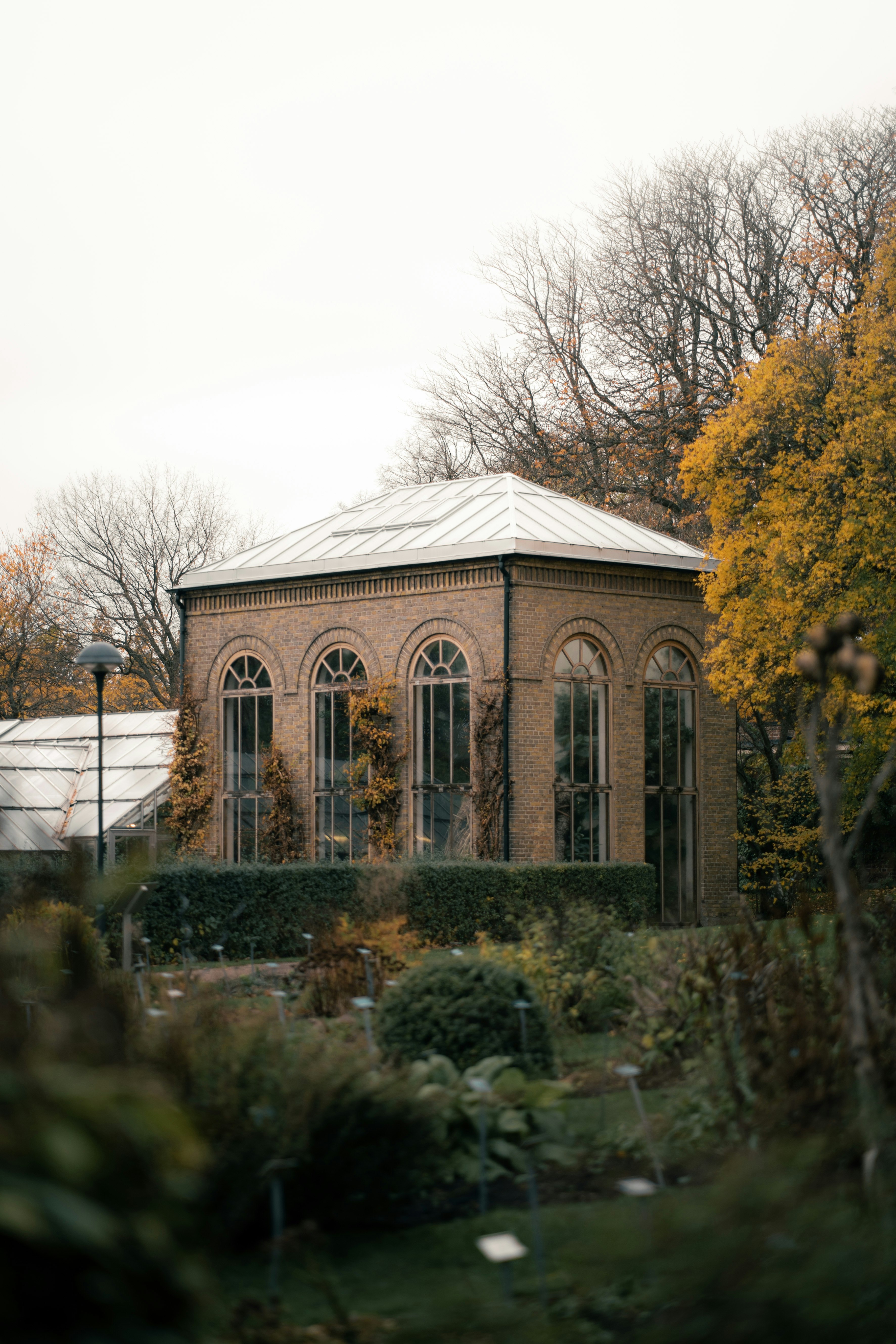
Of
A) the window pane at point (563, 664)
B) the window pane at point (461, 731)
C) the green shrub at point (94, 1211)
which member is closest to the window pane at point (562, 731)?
the window pane at point (563, 664)

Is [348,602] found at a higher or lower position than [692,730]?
higher

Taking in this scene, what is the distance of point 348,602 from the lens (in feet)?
77.8

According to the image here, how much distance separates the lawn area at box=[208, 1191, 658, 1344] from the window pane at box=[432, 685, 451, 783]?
1627cm

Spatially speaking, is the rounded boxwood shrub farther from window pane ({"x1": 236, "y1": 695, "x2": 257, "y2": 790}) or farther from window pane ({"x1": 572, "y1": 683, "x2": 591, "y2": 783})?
window pane ({"x1": 236, "y1": 695, "x2": 257, "y2": 790})

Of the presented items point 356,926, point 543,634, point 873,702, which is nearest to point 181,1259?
point 356,926

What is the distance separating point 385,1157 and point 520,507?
18.5 meters

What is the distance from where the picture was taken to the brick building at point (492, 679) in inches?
859

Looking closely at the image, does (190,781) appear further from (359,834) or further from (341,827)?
(359,834)

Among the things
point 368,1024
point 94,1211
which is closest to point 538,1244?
point 94,1211

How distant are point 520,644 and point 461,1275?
54.1ft

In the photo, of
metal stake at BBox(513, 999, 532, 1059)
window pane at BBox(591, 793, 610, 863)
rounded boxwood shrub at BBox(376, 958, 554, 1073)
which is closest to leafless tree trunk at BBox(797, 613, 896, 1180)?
metal stake at BBox(513, 999, 532, 1059)

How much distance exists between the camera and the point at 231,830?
25.1 m

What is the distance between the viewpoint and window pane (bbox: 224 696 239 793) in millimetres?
25141

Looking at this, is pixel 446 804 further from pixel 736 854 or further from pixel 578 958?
pixel 578 958
